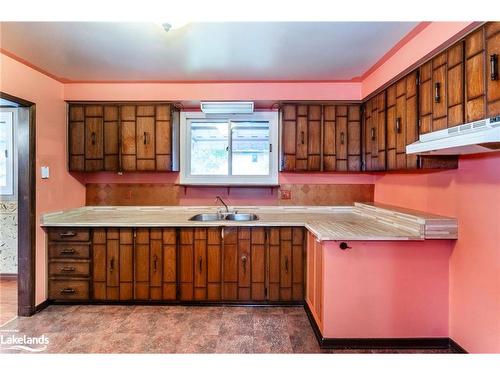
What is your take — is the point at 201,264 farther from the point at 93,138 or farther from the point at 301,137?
the point at 93,138

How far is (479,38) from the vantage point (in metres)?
1.55

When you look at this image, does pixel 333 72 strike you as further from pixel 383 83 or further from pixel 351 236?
pixel 351 236

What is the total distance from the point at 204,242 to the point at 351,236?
1504mm

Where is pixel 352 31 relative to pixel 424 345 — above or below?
above

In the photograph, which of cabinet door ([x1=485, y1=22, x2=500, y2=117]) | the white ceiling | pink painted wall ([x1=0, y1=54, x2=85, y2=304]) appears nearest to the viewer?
cabinet door ([x1=485, y1=22, x2=500, y2=117])

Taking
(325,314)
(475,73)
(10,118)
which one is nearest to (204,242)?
(325,314)

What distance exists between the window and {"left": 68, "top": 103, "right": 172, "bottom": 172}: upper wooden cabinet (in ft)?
3.75

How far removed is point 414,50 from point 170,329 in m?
3.14

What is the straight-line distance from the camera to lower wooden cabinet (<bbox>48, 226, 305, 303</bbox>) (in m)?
2.91

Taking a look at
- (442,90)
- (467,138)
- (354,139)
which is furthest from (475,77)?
(354,139)

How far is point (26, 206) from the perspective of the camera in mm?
2707

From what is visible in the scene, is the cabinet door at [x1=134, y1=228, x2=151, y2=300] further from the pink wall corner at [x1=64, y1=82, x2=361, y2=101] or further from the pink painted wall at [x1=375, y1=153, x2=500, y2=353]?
the pink painted wall at [x1=375, y1=153, x2=500, y2=353]

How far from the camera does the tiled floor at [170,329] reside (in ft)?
7.28

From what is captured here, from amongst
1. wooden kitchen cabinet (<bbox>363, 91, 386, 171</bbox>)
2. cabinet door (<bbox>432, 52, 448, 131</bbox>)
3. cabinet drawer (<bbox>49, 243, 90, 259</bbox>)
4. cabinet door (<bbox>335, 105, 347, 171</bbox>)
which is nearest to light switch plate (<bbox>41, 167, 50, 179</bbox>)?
cabinet drawer (<bbox>49, 243, 90, 259</bbox>)
